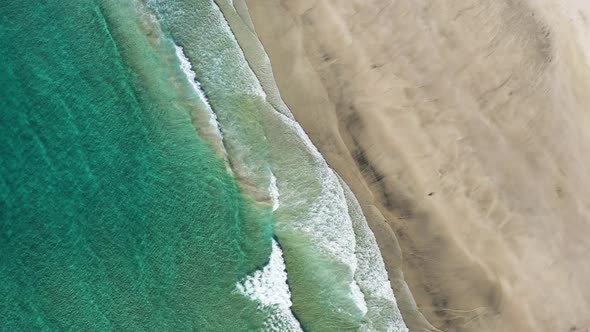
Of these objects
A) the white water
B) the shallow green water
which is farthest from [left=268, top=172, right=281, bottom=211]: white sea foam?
the shallow green water

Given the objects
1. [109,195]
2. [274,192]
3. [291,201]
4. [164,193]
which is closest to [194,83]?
[164,193]

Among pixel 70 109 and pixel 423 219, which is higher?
pixel 70 109

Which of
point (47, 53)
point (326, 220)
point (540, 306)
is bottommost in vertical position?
point (540, 306)

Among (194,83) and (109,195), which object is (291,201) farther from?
(109,195)

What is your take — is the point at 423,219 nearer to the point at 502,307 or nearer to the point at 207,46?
the point at 502,307

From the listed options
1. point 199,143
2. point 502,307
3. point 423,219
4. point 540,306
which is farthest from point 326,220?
point 540,306

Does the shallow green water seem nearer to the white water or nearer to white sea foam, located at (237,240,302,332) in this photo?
white sea foam, located at (237,240,302,332)
